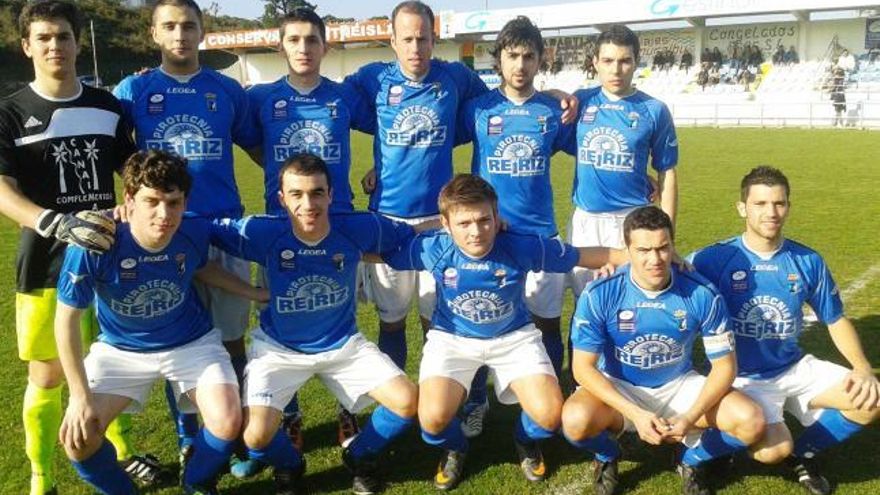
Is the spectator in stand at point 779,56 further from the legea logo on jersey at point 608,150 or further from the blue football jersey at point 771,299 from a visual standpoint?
the blue football jersey at point 771,299

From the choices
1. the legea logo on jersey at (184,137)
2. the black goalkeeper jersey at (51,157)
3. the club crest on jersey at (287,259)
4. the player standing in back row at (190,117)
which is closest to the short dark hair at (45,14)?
the black goalkeeper jersey at (51,157)

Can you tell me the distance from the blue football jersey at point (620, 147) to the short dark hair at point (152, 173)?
7.06 ft

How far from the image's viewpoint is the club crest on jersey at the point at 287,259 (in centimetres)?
348

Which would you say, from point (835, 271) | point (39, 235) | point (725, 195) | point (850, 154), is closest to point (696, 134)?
point (850, 154)

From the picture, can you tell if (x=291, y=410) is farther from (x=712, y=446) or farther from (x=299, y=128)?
(x=712, y=446)

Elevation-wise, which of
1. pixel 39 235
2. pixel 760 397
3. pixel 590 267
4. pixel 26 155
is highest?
pixel 26 155

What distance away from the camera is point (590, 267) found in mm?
3668

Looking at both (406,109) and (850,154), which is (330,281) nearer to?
(406,109)

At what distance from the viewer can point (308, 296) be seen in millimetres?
3504

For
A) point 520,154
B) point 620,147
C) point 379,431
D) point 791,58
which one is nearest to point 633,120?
point 620,147

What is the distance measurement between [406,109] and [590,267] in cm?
128

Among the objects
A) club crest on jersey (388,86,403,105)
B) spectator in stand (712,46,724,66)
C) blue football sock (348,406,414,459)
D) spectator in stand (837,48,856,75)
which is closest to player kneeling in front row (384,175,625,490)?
blue football sock (348,406,414,459)

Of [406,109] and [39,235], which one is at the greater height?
[406,109]

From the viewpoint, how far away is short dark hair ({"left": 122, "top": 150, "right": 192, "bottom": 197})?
302 cm
